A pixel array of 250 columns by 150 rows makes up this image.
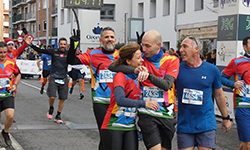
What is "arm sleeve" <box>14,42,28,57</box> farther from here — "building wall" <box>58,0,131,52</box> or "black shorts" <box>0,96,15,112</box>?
"building wall" <box>58,0,131,52</box>

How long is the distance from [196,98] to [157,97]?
1.70 feet

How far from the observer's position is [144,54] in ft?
14.5

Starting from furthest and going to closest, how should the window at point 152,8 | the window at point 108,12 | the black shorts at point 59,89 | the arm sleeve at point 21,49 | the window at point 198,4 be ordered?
the window at point 108,12, the window at point 152,8, the window at point 198,4, the black shorts at point 59,89, the arm sleeve at point 21,49

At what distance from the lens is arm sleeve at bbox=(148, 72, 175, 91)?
13.1ft

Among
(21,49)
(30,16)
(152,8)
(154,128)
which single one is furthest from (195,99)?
(30,16)

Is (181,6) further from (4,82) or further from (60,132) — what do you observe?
(4,82)

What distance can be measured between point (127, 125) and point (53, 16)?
4916cm

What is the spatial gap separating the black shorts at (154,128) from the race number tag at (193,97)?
337 mm

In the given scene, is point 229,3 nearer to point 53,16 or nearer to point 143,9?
point 143,9

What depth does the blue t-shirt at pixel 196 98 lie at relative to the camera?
4477mm

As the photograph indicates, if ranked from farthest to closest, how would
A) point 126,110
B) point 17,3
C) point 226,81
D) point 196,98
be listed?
point 17,3 → point 226,81 → point 196,98 → point 126,110

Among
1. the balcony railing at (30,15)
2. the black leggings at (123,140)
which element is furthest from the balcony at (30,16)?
the black leggings at (123,140)

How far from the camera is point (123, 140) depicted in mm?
4203

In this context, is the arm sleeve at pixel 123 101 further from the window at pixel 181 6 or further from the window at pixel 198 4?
the window at pixel 181 6
